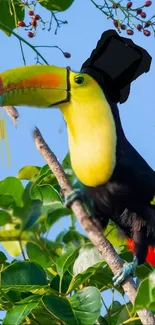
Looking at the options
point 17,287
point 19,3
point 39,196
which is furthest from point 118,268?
point 19,3

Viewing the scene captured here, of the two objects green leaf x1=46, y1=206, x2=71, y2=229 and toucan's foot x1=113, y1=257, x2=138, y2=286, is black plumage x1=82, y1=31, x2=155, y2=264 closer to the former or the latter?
toucan's foot x1=113, y1=257, x2=138, y2=286

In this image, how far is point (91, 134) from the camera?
2289 mm

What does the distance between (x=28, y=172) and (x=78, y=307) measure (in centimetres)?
64

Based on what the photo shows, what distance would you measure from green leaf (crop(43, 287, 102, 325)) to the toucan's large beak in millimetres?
497

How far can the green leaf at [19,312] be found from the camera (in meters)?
1.68

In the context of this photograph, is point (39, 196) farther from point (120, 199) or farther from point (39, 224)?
point (39, 224)

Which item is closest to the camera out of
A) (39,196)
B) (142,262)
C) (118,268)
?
(118,268)

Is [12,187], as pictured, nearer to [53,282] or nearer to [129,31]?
[53,282]

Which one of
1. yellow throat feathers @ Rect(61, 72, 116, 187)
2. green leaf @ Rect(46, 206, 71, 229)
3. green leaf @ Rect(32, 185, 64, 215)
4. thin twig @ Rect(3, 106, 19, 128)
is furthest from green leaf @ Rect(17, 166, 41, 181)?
green leaf @ Rect(46, 206, 71, 229)

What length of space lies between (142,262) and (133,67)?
1.83ft

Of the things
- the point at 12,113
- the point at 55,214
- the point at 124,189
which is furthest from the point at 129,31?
the point at 55,214

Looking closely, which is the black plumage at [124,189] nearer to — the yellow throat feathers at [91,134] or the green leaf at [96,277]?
the yellow throat feathers at [91,134]

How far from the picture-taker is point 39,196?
76.1 inches

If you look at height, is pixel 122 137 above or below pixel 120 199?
above
